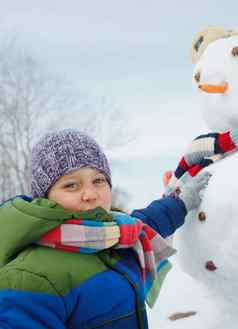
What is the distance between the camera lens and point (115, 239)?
1.42 m

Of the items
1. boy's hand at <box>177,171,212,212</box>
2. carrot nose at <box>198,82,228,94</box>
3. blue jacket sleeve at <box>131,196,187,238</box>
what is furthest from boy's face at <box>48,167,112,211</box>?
carrot nose at <box>198,82,228,94</box>

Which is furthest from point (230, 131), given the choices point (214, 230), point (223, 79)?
point (214, 230)

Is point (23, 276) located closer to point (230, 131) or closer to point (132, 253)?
point (132, 253)

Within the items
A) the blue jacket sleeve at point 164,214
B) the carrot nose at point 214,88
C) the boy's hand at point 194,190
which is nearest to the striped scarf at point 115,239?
the blue jacket sleeve at point 164,214

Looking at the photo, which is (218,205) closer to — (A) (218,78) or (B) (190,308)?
(A) (218,78)

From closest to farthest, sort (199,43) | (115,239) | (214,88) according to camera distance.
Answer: (115,239) < (214,88) < (199,43)

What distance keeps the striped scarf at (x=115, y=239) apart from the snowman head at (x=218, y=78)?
Answer: 911mm

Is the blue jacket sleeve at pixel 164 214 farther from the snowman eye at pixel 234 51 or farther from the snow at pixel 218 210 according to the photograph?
the snowman eye at pixel 234 51

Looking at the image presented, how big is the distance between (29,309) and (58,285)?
0.10 m

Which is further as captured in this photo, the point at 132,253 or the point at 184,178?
the point at 184,178

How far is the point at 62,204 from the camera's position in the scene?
4.71 feet

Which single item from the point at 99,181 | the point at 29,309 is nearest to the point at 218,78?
the point at 99,181

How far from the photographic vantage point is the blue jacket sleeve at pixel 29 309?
1.16m

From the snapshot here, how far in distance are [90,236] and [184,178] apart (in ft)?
3.46
